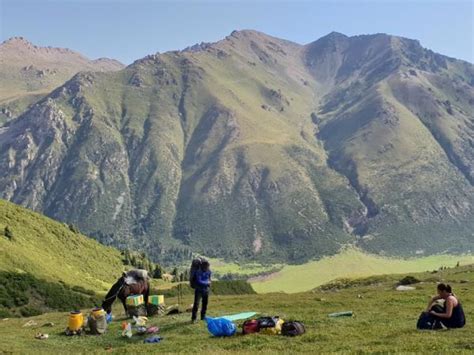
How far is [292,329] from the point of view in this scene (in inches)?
1052

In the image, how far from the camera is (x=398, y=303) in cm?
3981

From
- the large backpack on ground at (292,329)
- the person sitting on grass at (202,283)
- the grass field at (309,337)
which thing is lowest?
the grass field at (309,337)

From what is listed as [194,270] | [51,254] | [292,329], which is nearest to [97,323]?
[194,270]

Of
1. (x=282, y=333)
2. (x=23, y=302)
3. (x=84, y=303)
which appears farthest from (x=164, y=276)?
(x=282, y=333)

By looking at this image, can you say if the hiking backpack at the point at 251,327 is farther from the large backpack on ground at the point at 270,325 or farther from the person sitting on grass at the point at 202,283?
the person sitting on grass at the point at 202,283

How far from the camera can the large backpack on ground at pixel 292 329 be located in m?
26.5

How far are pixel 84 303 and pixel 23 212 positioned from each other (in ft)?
121

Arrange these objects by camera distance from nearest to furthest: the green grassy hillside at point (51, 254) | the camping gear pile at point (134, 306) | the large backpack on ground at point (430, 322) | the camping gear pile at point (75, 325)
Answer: the large backpack on ground at point (430, 322), the camping gear pile at point (75, 325), the camping gear pile at point (134, 306), the green grassy hillside at point (51, 254)

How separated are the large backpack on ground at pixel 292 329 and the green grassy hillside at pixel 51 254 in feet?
201

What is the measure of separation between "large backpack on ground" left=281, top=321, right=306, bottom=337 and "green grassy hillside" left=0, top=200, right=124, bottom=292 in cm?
6119

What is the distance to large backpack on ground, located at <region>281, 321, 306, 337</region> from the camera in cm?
2655

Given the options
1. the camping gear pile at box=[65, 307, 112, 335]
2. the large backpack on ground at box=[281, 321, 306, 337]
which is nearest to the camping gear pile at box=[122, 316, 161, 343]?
the camping gear pile at box=[65, 307, 112, 335]

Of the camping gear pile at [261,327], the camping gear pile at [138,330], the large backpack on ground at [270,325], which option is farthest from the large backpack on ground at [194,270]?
the large backpack on ground at [270,325]

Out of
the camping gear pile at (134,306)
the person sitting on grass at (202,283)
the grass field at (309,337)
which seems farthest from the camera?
the camping gear pile at (134,306)
